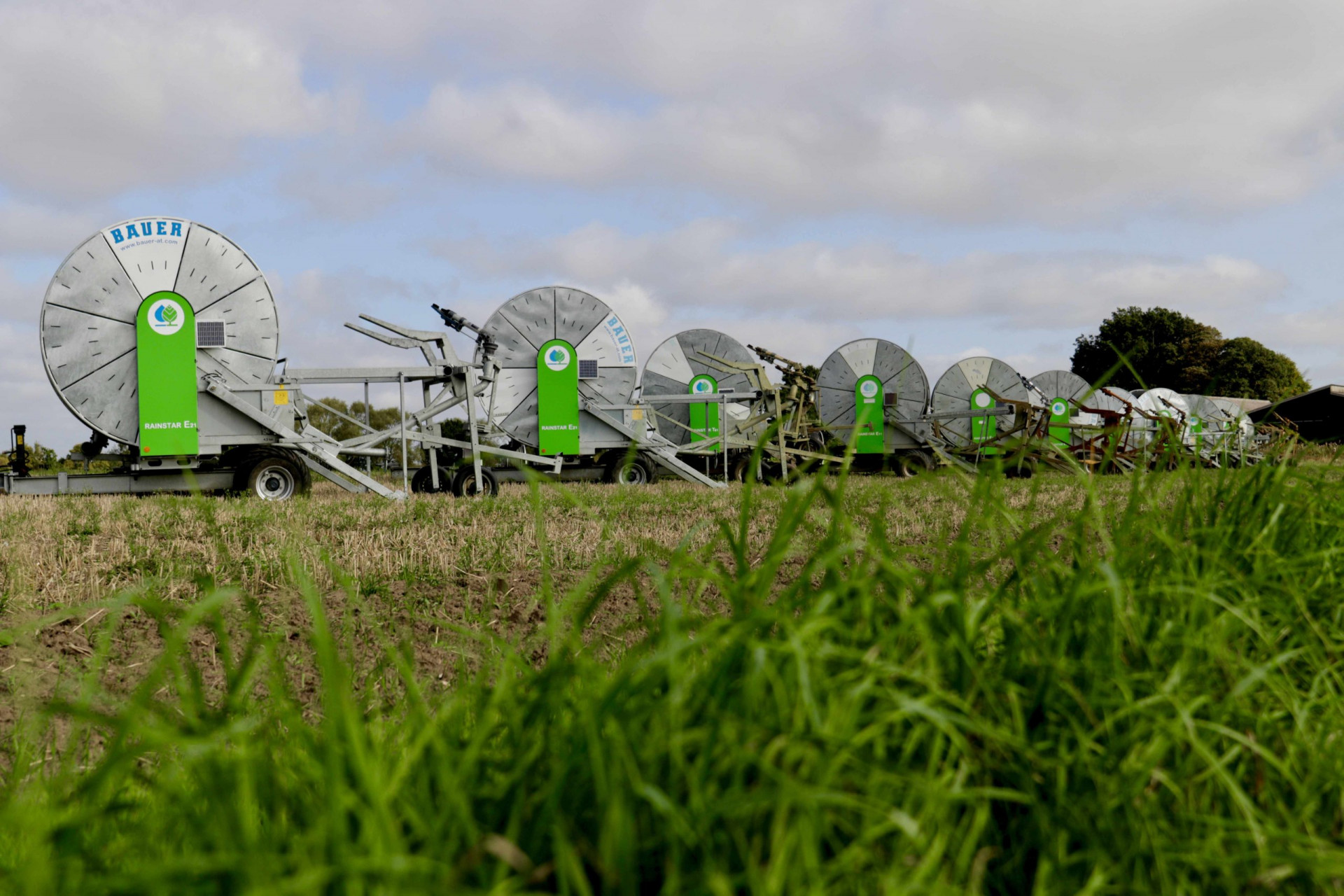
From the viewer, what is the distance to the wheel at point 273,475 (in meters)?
11.2

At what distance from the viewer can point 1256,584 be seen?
1.86 metres

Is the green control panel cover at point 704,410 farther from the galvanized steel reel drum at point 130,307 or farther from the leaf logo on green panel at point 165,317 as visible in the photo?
the leaf logo on green panel at point 165,317

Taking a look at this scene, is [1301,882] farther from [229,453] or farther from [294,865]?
[229,453]

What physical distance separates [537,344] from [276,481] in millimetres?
4765

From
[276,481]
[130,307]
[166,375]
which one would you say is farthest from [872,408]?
[130,307]

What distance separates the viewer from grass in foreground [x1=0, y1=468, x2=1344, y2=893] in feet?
3.10

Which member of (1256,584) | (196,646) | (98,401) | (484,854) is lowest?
(196,646)

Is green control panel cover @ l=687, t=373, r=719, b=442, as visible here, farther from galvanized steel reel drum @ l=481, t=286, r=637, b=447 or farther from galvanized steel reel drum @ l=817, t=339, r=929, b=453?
galvanized steel reel drum @ l=481, t=286, r=637, b=447

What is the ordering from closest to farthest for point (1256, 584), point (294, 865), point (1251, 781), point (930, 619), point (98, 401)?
point (294, 865)
point (930, 619)
point (1251, 781)
point (1256, 584)
point (98, 401)

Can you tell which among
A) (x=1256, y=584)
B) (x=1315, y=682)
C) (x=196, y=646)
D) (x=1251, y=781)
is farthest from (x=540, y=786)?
(x=196, y=646)

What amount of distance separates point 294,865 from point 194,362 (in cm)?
1160

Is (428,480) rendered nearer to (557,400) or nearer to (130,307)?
(557,400)

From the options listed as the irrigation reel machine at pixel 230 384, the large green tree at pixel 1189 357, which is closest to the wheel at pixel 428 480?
the irrigation reel machine at pixel 230 384

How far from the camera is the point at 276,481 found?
11.5 meters
